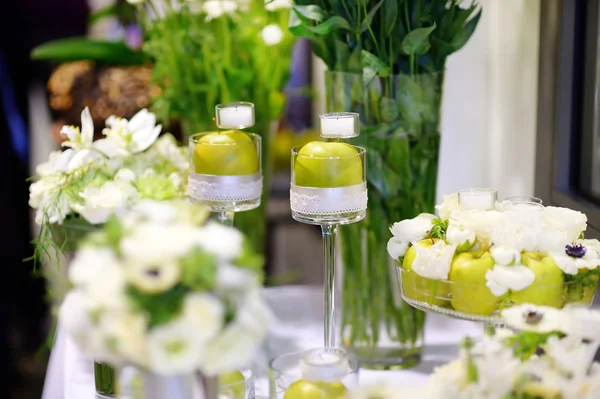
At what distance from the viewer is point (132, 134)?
106 cm

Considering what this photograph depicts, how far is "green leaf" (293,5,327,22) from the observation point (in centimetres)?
106

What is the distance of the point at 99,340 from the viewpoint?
0.59 meters

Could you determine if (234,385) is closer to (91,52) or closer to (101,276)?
(101,276)

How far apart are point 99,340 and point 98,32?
2.85m

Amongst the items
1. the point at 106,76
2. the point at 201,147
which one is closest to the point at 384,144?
the point at 201,147

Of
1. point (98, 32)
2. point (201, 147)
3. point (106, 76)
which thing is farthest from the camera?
point (98, 32)

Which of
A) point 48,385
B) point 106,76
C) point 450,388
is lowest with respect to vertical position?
point 48,385

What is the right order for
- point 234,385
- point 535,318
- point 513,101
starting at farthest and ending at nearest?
point 513,101
point 234,385
point 535,318

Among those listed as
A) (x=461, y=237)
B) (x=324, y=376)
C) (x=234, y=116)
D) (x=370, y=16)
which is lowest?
(x=324, y=376)

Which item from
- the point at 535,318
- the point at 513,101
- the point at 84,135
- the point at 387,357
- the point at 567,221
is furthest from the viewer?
the point at 513,101

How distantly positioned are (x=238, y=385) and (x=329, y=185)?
0.25 metres

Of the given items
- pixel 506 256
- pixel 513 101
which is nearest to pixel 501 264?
pixel 506 256

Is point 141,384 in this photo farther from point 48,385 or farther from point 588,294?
point 48,385

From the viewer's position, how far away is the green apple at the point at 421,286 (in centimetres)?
81
